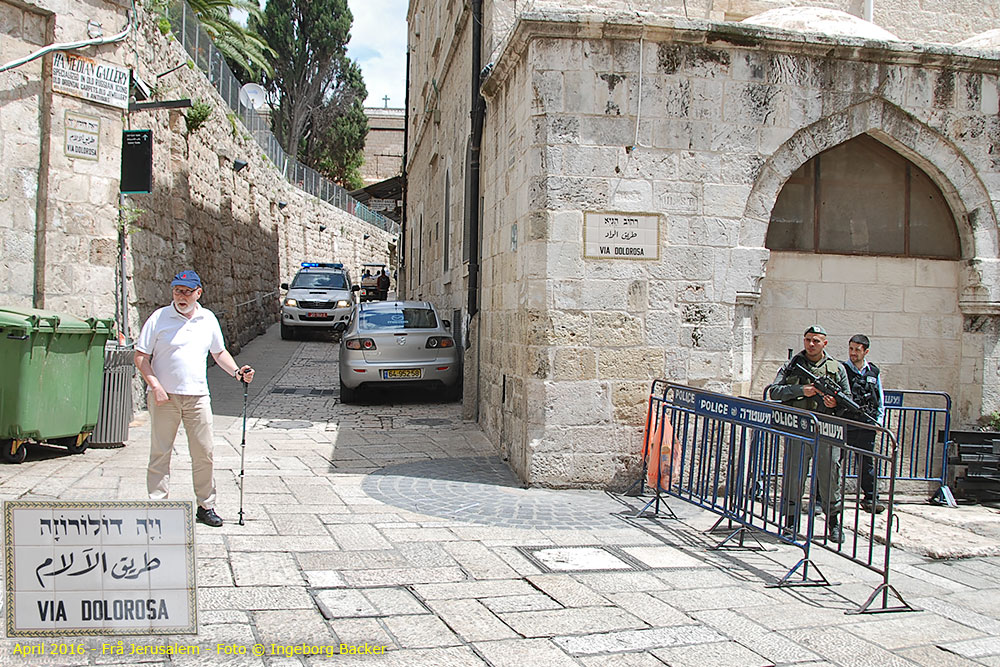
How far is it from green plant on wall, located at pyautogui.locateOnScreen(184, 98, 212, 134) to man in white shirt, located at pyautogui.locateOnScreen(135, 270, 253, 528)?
8294 mm

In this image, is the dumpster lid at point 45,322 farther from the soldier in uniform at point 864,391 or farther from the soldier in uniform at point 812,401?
the soldier in uniform at point 864,391

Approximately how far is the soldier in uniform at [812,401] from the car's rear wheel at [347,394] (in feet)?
21.7

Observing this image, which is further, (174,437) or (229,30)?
(229,30)

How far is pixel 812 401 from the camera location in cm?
639

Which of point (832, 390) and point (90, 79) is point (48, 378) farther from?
point (832, 390)

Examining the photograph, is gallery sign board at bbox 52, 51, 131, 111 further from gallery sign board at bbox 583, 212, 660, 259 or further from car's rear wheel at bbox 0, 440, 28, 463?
gallery sign board at bbox 583, 212, 660, 259

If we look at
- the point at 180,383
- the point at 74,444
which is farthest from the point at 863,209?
the point at 74,444

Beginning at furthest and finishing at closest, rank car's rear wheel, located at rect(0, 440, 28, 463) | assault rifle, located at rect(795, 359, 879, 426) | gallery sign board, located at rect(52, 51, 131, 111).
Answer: gallery sign board, located at rect(52, 51, 131, 111), car's rear wheel, located at rect(0, 440, 28, 463), assault rifle, located at rect(795, 359, 879, 426)

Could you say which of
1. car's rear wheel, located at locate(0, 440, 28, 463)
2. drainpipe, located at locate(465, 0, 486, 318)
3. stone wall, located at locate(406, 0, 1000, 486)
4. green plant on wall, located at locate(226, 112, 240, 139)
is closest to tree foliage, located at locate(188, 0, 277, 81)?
green plant on wall, located at locate(226, 112, 240, 139)

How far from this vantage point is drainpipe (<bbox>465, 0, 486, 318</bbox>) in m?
10.0

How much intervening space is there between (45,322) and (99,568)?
15.6 feet

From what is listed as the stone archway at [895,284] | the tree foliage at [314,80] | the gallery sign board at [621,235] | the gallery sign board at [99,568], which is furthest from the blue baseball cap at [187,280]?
the tree foliage at [314,80]

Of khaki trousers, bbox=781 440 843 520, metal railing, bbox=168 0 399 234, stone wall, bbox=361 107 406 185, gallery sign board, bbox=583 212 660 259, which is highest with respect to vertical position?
stone wall, bbox=361 107 406 185

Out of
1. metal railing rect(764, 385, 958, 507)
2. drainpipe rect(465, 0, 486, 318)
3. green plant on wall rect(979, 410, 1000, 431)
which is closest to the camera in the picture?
metal railing rect(764, 385, 958, 507)
